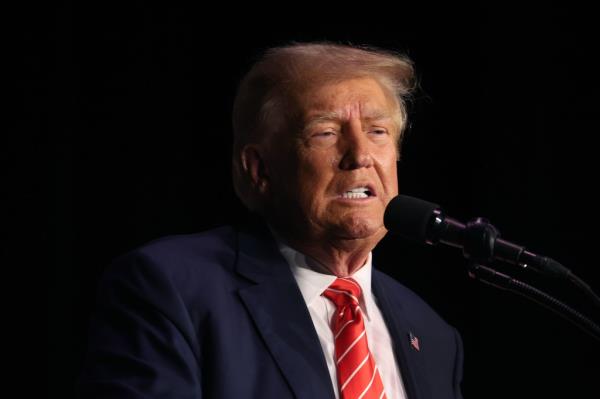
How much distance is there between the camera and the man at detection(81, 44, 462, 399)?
1.89 metres

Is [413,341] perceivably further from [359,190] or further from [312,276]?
[359,190]

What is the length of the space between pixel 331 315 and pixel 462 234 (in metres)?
0.84

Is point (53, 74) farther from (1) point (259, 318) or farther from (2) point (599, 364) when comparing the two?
(2) point (599, 364)

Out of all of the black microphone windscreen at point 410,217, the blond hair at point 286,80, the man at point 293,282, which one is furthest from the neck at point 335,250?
the black microphone windscreen at point 410,217

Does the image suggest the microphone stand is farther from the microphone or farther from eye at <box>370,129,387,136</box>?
eye at <box>370,129,387,136</box>

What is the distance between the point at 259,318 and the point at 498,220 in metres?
1.52

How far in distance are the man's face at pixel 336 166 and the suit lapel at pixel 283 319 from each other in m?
0.17

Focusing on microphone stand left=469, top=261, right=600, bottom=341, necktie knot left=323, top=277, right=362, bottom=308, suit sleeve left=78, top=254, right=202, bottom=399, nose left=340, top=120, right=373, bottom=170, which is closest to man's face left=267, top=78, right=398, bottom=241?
nose left=340, top=120, right=373, bottom=170

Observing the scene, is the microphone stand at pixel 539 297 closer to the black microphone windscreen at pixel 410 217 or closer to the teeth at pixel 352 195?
the black microphone windscreen at pixel 410 217

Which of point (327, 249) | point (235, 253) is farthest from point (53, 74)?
point (327, 249)

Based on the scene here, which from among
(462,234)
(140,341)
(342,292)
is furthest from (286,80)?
(462,234)

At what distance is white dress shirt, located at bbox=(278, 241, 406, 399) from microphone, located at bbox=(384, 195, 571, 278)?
0.61 meters

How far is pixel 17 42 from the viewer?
8.91ft

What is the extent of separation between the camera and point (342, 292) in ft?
7.39
